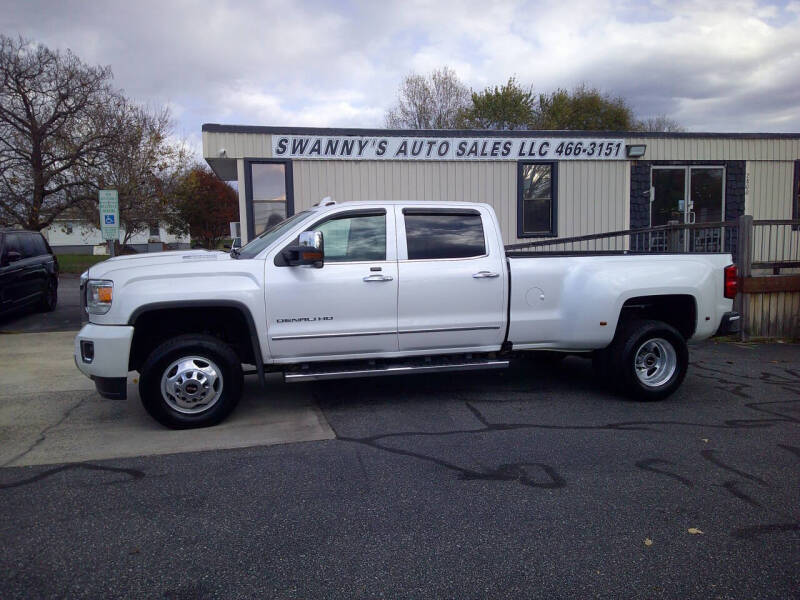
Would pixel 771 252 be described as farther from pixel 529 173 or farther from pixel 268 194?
pixel 268 194

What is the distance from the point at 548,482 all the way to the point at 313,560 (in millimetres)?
1756

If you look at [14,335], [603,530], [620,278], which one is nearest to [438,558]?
[603,530]

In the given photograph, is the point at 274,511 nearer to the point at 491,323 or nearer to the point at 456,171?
the point at 491,323

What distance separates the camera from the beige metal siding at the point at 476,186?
1326cm

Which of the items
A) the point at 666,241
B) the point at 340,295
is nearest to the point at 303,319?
the point at 340,295

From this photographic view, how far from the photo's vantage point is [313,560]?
3.20 meters

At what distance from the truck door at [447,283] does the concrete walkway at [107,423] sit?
4.31 ft

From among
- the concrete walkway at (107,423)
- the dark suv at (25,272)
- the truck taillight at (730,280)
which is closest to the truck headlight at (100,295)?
the concrete walkway at (107,423)

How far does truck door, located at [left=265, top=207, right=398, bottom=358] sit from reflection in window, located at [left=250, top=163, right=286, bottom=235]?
7.53m

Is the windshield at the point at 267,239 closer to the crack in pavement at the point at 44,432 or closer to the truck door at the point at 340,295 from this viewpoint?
the truck door at the point at 340,295

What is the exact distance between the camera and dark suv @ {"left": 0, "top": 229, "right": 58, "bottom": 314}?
1121 centimetres

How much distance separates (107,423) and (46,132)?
22822 millimetres

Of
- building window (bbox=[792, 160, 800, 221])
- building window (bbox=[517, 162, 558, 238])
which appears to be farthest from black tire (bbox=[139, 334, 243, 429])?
building window (bbox=[792, 160, 800, 221])

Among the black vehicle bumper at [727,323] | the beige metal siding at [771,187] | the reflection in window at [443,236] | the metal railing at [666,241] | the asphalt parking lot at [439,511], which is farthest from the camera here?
the beige metal siding at [771,187]
